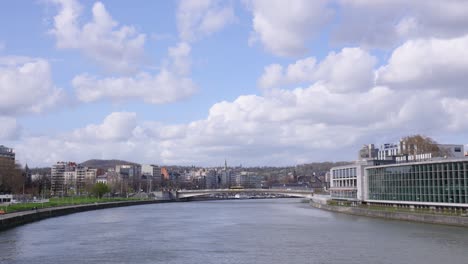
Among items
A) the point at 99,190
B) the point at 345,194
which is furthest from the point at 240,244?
the point at 99,190

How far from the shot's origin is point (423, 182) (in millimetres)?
58781

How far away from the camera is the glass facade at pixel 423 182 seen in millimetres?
52500

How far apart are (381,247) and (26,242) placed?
82.4 feet

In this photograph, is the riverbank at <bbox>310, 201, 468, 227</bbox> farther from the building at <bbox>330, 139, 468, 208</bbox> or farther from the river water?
the building at <bbox>330, 139, 468, 208</bbox>

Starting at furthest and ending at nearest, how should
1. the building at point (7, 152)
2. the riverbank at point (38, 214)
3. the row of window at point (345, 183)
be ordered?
the building at point (7, 152)
the row of window at point (345, 183)
the riverbank at point (38, 214)

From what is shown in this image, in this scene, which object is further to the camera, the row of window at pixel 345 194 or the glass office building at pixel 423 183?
the row of window at pixel 345 194

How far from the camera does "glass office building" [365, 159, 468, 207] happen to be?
172 ft

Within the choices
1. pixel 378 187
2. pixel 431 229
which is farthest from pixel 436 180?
pixel 378 187

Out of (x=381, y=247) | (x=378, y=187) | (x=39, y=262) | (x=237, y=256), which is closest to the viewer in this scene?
(x=39, y=262)

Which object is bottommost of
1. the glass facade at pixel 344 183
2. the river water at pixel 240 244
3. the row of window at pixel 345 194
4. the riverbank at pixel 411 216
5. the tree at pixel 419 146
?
the river water at pixel 240 244

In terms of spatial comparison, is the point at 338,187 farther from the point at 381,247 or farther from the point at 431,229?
the point at 381,247

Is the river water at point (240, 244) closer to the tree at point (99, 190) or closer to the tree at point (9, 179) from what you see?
the tree at point (9, 179)

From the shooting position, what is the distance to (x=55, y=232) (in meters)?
47.9

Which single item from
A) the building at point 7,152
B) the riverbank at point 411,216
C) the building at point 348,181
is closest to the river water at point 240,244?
the riverbank at point 411,216
